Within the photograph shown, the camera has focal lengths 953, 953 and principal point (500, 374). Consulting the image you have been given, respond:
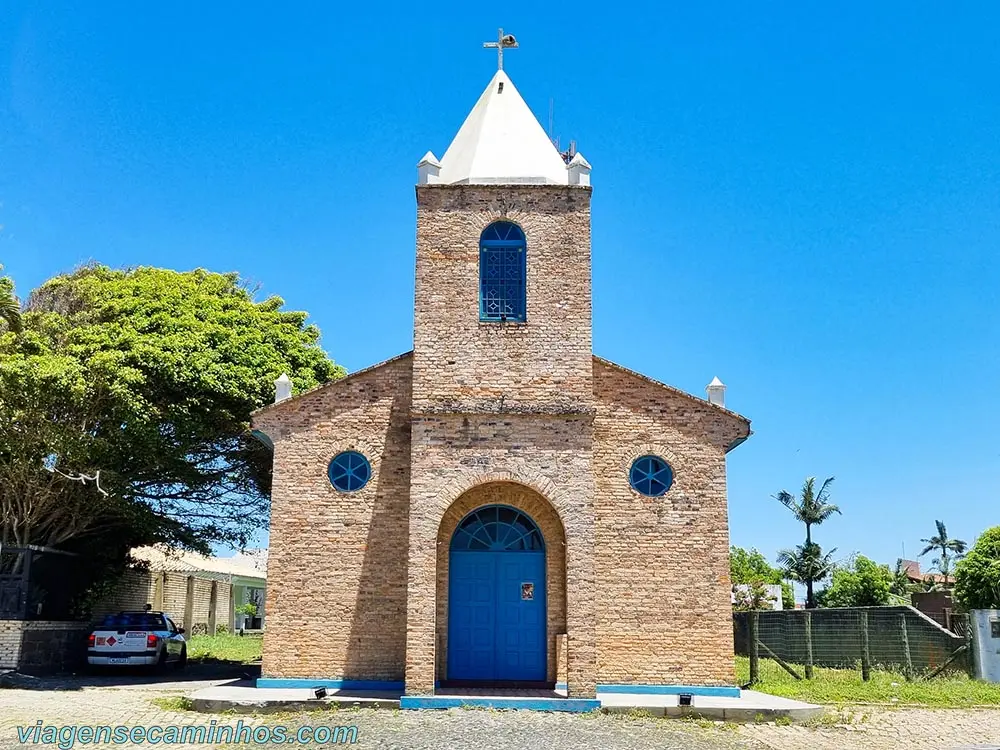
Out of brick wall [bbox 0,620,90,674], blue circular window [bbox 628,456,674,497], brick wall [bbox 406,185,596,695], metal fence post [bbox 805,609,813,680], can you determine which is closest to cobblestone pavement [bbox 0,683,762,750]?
brick wall [bbox 406,185,596,695]

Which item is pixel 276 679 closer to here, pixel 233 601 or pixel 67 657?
pixel 67 657

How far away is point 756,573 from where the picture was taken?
208 feet

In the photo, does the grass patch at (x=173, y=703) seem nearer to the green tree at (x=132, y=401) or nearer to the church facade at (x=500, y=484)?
the church facade at (x=500, y=484)

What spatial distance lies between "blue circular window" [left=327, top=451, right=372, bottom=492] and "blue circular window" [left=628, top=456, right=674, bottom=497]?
4838 millimetres

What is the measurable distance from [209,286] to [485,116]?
27.9 feet

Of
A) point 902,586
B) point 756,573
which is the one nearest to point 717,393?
point 902,586

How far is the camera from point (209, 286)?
23297 mm

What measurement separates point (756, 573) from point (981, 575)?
127 ft

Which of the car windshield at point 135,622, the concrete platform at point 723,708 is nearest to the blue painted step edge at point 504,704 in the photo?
the concrete platform at point 723,708

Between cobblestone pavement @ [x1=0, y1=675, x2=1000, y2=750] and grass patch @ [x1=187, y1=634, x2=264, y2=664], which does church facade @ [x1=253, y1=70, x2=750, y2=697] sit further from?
grass patch @ [x1=187, y1=634, x2=264, y2=664]

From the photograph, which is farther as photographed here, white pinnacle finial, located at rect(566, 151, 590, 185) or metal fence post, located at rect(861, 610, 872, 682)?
metal fence post, located at rect(861, 610, 872, 682)

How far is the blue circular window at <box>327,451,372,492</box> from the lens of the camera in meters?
17.4

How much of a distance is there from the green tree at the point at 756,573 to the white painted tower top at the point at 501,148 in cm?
3684

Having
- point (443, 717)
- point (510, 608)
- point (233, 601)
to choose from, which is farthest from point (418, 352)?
point (233, 601)
